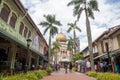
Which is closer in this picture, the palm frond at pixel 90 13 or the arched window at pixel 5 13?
the arched window at pixel 5 13

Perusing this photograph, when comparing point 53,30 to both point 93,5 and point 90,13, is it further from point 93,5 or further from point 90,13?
point 93,5

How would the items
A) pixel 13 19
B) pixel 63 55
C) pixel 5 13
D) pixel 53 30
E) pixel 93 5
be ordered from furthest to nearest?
pixel 63 55, pixel 53 30, pixel 93 5, pixel 13 19, pixel 5 13

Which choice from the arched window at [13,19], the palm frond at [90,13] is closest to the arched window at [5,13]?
the arched window at [13,19]

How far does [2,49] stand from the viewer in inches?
756

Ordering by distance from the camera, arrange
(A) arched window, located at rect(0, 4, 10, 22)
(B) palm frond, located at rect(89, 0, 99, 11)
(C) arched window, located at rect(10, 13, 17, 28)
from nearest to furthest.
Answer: (A) arched window, located at rect(0, 4, 10, 22), (C) arched window, located at rect(10, 13, 17, 28), (B) palm frond, located at rect(89, 0, 99, 11)

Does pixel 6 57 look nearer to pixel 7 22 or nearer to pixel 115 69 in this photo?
pixel 7 22

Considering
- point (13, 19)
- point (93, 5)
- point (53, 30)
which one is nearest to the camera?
point (13, 19)

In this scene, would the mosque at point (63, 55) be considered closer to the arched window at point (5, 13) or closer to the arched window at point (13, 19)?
the arched window at point (13, 19)

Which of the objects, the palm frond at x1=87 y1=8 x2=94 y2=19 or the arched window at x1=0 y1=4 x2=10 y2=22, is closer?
the arched window at x1=0 y1=4 x2=10 y2=22

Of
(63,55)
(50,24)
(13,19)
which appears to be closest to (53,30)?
(50,24)

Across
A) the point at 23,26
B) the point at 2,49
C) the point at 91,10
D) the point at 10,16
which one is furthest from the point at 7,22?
the point at 91,10

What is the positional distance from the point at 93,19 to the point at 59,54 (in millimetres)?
63075

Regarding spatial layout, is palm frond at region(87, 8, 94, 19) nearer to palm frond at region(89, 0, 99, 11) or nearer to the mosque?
palm frond at region(89, 0, 99, 11)

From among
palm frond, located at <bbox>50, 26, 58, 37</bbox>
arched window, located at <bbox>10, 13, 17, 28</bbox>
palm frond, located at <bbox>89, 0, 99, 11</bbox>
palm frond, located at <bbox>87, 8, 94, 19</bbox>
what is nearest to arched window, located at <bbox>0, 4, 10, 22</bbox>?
arched window, located at <bbox>10, 13, 17, 28</bbox>
